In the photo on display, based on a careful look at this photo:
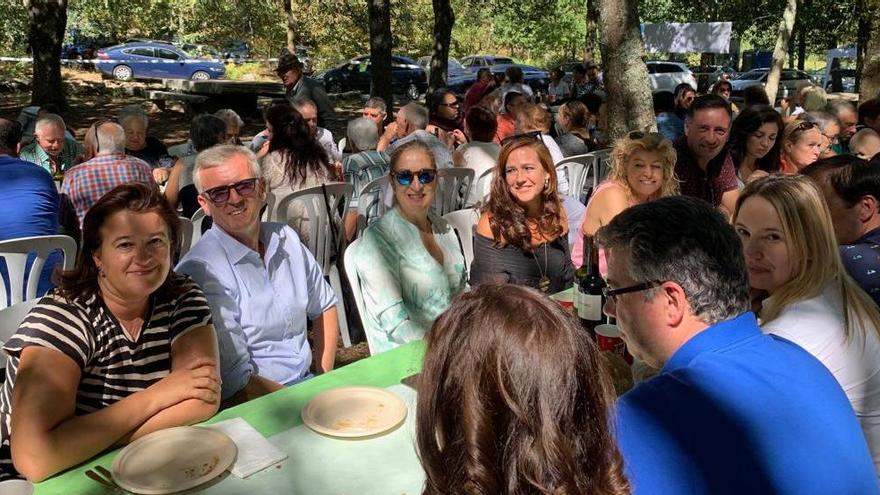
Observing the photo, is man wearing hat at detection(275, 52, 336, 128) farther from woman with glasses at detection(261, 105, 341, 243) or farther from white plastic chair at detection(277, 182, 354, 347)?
white plastic chair at detection(277, 182, 354, 347)

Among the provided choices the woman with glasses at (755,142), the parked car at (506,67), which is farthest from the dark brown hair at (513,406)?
the parked car at (506,67)

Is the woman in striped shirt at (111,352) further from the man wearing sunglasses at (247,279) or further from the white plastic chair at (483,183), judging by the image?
the white plastic chair at (483,183)

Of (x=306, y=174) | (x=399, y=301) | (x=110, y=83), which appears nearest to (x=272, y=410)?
(x=399, y=301)

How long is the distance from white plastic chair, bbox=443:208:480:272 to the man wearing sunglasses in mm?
1148

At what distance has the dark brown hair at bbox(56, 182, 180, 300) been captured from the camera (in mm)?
2180

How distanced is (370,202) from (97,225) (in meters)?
2.78

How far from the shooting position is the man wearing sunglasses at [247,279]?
105 inches

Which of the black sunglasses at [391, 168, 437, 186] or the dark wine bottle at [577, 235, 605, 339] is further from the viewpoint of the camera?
the black sunglasses at [391, 168, 437, 186]

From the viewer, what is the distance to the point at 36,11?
481 inches

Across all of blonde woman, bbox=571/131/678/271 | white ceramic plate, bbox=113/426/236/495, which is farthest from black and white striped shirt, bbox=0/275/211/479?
blonde woman, bbox=571/131/678/271

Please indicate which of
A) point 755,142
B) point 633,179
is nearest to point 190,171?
point 633,179

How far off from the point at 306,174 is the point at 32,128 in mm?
3872

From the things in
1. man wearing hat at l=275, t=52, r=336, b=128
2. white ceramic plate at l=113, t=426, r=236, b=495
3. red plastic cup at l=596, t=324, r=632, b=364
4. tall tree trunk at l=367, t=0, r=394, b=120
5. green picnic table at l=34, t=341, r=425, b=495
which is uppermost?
tall tree trunk at l=367, t=0, r=394, b=120

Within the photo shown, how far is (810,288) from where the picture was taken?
208 centimetres
